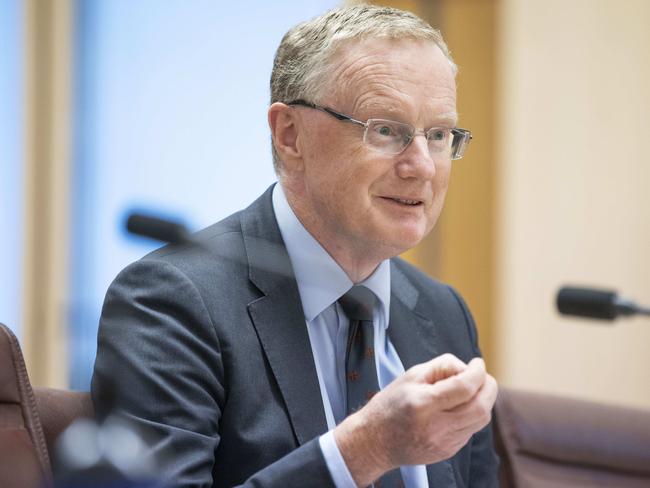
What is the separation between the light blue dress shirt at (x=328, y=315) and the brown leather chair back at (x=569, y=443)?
1.16 ft

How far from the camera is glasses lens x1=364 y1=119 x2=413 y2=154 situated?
1547 mm

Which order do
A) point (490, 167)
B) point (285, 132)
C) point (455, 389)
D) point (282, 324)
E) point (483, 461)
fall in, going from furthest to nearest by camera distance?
1. point (490, 167)
2. point (483, 461)
3. point (285, 132)
4. point (282, 324)
5. point (455, 389)

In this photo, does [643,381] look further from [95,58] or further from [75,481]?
[75,481]

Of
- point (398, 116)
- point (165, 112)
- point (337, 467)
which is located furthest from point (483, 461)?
point (165, 112)

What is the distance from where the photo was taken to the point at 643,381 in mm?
4184

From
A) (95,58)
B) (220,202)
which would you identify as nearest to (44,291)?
(95,58)

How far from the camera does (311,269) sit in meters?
1.60

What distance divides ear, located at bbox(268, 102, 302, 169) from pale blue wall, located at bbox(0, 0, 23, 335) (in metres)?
2.29

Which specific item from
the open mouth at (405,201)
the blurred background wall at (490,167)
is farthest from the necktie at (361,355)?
the blurred background wall at (490,167)

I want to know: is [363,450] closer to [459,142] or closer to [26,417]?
[26,417]

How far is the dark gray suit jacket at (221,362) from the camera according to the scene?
1.33m

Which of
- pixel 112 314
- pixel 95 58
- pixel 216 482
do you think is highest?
pixel 95 58

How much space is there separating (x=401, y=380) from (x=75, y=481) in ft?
1.46

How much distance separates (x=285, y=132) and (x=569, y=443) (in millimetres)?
851
